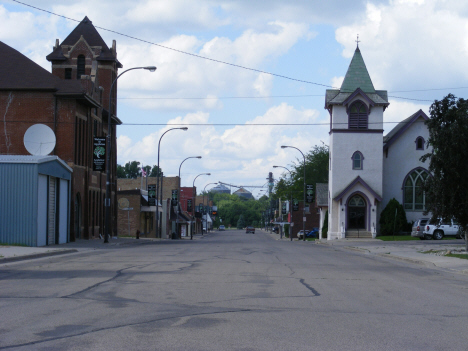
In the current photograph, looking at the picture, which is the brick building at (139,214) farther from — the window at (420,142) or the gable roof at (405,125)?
the window at (420,142)

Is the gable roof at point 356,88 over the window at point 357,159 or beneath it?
over

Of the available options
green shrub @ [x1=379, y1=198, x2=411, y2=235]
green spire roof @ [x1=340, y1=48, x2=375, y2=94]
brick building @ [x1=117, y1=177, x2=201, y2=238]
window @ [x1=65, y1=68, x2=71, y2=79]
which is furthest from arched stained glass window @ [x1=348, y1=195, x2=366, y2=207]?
window @ [x1=65, y1=68, x2=71, y2=79]

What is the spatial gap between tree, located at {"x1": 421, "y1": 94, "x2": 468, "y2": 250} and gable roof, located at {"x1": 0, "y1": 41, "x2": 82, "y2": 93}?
896 inches

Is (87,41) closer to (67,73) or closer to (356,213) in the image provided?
(67,73)

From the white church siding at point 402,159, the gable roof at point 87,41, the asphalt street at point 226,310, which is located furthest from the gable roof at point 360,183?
the asphalt street at point 226,310

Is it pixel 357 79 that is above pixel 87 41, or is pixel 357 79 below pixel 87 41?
below

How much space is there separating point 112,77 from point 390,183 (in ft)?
88.7

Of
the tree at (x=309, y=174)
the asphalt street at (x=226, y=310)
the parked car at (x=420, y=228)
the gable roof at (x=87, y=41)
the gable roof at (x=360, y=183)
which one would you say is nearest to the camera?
the asphalt street at (x=226, y=310)

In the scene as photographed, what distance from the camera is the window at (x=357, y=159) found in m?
51.5

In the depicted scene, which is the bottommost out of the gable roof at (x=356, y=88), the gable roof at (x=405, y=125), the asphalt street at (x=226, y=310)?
the asphalt street at (x=226, y=310)

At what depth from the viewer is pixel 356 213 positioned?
5219 cm

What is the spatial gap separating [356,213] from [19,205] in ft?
105

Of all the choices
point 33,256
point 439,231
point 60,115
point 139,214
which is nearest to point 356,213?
point 439,231

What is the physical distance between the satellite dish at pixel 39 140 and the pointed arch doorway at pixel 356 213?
27.4m
